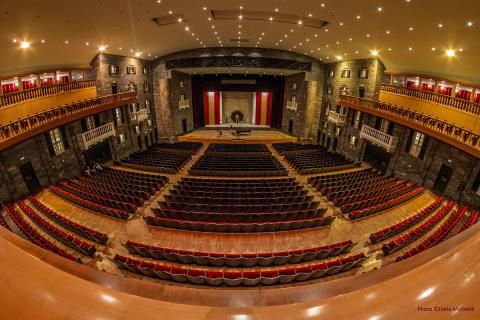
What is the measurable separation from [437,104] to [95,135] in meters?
22.3

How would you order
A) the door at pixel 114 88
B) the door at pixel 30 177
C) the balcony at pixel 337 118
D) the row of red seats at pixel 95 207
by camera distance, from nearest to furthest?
the row of red seats at pixel 95 207 < the door at pixel 30 177 < the door at pixel 114 88 < the balcony at pixel 337 118

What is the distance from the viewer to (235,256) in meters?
7.32

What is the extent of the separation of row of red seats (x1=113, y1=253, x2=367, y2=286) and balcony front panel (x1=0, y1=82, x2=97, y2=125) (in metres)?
10.8

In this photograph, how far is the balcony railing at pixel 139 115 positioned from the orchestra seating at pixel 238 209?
39.9ft

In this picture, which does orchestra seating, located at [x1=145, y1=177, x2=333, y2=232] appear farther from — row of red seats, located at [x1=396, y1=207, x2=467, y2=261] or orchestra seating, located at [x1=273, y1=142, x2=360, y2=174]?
orchestra seating, located at [x1=273, y1=142, x2=360, y2=174]

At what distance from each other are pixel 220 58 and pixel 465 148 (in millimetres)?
19361

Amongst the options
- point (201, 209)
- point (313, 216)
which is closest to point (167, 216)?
point (201, 209)

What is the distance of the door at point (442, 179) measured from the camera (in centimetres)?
1252

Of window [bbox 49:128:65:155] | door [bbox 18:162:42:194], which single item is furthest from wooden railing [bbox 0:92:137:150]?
door [bbox 18:162:42:194]

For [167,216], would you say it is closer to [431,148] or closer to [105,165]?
[105,165]

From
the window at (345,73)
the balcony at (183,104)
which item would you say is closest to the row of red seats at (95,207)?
the balcony at (183,104)

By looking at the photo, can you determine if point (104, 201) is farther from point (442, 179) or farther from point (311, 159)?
point (442, 179)

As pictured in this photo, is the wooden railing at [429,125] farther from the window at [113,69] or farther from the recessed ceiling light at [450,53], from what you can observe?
the window at [113,69]

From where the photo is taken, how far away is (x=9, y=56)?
12.0 meters
